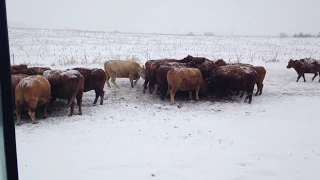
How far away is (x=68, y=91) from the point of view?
8977 mm

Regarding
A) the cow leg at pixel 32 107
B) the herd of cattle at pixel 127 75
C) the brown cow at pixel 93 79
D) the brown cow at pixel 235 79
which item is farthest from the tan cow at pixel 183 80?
the cow leg at pixel 32 107

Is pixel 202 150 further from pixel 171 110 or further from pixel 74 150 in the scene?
pixel 171 110

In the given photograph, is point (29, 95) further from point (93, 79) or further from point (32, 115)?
point (93, 79)

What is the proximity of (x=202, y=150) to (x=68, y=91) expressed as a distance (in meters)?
4.76

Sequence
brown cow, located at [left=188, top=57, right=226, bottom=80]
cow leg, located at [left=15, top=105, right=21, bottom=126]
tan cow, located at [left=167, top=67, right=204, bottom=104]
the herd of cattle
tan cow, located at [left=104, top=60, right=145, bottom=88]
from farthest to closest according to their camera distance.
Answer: tan cow, located at [left=104, top=60, right=145, bottom=88] → brown cow, located at [left=188, top=57, right=226, bottom=80] → tan cow, located at [left=167, top=67, right=204, bottom=104] → the herd of cattle → cow leg, located at [left=15, top=105, right=21, bottom=126]

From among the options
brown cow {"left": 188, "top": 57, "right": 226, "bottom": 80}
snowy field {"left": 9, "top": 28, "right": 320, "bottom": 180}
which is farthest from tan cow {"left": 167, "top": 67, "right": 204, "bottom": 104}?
brown cow {"left": 188, "top": 57, "right": 226, "bottom": 80}

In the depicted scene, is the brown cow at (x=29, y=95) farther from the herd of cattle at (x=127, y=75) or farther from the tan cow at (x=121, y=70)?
the tan cow at (x=121, y=70)

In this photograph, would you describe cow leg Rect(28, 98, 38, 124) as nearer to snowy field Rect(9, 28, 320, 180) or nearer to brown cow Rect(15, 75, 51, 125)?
brown cow Rect(15, 75, 51, 125)

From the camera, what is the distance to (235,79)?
1069cm

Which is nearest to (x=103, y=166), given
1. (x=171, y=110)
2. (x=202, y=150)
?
(x=202, y=150)

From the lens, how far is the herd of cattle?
813cm

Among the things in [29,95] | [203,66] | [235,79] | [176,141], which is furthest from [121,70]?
[176,141]

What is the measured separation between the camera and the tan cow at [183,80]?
1056 cm

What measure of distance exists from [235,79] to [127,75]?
→ 16.4 feet
